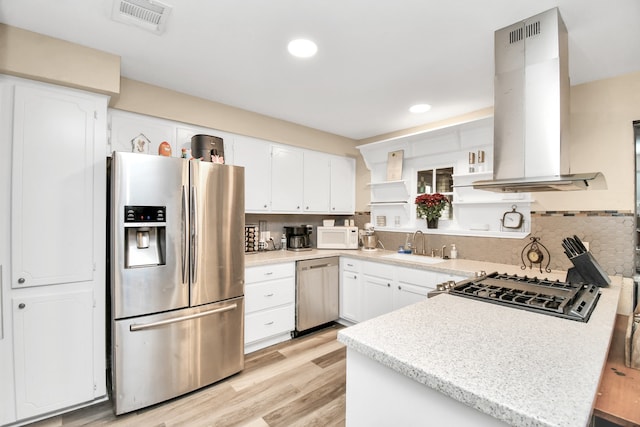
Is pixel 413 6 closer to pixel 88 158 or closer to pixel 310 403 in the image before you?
pixel 88 158

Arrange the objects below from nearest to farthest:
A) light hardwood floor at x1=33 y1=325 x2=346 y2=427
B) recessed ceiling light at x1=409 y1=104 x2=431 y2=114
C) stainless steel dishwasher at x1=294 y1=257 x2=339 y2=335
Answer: light hardwood floor at x1=33 y1=325 x2=346 y2=427, recessed ceiling light at x1=409 y1=104 x2=431 y2=114, stainless steel dishwasher at x1=294 y1=257 x2=339 y2=335

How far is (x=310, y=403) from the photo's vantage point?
2.13 metres

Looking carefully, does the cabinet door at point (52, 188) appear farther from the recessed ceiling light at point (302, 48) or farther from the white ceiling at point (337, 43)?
the recessed ceiling light at point (302, 48)

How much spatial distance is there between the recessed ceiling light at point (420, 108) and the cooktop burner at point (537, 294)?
1752mm

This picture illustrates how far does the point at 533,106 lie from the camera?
1616 mm

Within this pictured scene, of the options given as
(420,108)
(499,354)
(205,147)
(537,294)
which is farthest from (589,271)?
(205,147)

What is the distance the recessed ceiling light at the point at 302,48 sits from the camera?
1.89 m

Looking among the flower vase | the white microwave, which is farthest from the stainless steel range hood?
the white microwave

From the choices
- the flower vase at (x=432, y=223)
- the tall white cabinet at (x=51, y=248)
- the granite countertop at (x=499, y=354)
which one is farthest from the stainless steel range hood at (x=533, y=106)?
the tall white cabinet at (x=51, y=248)

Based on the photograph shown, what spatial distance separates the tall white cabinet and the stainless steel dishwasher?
5.62 ft

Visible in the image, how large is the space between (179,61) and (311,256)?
7.01 feet

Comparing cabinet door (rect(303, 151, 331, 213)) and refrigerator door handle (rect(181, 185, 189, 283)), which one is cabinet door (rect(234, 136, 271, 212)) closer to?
cabinet door (rect(303, 151, 331, 213))

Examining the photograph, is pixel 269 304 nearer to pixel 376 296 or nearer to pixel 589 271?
pixel 376 296

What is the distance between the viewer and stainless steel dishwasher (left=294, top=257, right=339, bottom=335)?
126 inches
